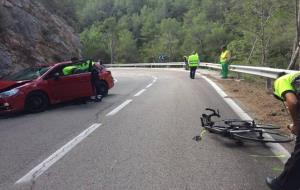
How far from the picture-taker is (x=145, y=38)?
423 feet

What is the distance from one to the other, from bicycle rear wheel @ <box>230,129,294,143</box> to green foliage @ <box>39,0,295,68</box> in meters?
21.1

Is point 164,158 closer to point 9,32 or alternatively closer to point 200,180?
point 200,180

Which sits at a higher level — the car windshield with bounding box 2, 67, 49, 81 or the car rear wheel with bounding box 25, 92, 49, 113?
the car windshield with bounding box 2, 67, 49, 81

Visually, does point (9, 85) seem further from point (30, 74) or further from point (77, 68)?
point (77, 68)

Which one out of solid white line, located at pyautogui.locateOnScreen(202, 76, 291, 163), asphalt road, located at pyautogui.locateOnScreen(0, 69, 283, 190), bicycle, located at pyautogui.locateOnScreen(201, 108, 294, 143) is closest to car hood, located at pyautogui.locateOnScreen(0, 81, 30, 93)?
asphalt road, located at pyautogui.locateOnScreen(0, 69, 283, 190)

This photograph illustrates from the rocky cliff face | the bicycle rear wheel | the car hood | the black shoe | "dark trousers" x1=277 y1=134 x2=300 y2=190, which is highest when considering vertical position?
the rocky cliff face

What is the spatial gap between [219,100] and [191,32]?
9009cm

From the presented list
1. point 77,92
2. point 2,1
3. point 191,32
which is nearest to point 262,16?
point 2,1

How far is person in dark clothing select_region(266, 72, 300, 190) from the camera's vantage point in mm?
4242

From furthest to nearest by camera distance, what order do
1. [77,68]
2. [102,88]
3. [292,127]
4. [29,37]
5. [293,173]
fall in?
[29,37] → [102,88] → [77,68] → [292,127] → [293,173]

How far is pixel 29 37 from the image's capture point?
26.9m

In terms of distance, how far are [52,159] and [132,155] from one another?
3.68 feet

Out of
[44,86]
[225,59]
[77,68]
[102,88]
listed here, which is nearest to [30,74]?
[44,86]

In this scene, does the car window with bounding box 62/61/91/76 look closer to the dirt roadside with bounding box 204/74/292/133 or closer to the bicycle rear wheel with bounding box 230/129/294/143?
the dirt roadside with bounding box 204/74/292/133
